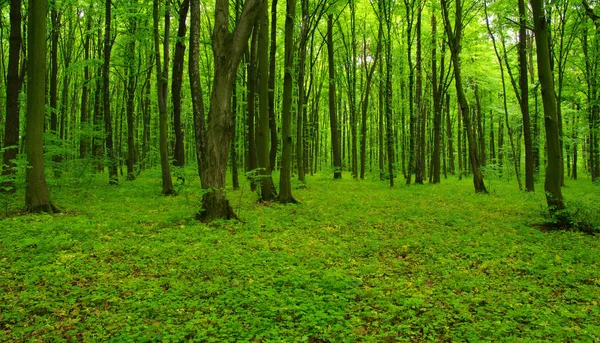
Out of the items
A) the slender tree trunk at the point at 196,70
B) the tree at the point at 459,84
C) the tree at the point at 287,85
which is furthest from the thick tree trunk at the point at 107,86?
the tree at the point at 459,84

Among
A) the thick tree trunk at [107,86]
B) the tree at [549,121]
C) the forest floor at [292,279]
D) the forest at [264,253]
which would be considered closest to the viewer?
the forest floor at [292,279]

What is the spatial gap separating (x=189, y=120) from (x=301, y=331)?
124 ft

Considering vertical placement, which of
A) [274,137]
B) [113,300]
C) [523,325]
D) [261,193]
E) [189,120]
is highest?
[189,120]

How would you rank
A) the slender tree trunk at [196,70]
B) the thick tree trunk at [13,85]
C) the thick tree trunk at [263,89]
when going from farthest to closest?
the thick tree trunk at [263,89] < the slender tree trunk at [196,70] < the thick tree trunk at [13,85]

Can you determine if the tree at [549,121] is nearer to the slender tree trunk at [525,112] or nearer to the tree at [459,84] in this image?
the tree at [459,84]

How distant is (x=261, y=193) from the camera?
11859 millimetres

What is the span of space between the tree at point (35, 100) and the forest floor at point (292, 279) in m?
0.92

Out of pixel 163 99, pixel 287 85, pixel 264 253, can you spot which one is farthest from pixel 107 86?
pixel 264 253

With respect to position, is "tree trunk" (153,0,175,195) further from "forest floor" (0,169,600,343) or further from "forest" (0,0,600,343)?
"forest floor" (0,169,600,343)

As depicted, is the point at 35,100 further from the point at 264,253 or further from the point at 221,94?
the point at 264,253

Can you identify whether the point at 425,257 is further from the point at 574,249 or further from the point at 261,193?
the point at 261,193

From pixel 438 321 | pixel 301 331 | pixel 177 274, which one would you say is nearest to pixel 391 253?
pixel 438 321

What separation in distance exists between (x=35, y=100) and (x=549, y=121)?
1279 centimetres

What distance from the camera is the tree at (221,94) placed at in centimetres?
824
